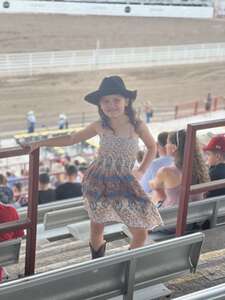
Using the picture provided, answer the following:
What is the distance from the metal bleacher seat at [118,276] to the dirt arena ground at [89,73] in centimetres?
574

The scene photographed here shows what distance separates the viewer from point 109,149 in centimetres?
134

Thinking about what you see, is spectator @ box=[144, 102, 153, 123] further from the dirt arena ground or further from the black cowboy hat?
the black cowboy hat

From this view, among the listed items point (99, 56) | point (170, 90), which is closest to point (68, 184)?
point (170, 90)

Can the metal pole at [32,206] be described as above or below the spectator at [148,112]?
above

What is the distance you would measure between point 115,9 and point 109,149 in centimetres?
1107

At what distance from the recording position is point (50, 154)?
5.82 m

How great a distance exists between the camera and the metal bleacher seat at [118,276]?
108 cm

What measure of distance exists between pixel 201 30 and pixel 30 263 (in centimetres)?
1117

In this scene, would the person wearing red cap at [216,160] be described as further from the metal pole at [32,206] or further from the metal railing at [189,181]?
the metal pole at [32,206]

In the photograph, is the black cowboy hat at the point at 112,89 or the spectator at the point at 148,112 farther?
the spectator at the point at 148,112

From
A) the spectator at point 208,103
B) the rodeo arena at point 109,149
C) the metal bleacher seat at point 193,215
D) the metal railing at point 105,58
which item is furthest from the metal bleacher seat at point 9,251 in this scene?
the metal railing at point 105,58

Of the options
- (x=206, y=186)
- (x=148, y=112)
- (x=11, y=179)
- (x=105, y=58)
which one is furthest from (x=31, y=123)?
(x=206, y=186)

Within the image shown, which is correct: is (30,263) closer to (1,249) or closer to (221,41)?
(1,249)

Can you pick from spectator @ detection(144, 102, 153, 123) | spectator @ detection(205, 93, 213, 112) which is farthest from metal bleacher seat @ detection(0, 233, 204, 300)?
spectator @ detection(205, 93, 213, 112)
